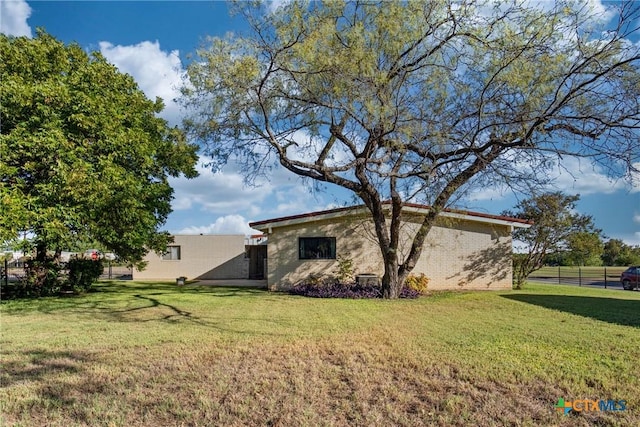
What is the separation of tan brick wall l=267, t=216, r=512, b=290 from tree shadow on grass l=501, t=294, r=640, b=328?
303 centimetres

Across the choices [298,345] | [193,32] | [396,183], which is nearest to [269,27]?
[193,32]

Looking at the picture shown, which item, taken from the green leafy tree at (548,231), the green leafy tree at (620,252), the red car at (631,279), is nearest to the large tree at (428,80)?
the green leafy tree at (548,231)

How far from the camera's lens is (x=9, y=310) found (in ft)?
35.3

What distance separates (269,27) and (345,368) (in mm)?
7646

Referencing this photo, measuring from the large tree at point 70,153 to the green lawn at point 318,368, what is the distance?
371 centimetres

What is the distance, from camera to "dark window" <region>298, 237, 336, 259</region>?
16219 millimetres

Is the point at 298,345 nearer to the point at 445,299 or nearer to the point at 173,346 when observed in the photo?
the point at 173,346

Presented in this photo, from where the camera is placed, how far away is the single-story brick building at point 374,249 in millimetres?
15984

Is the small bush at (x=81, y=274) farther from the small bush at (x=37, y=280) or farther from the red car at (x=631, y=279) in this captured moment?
the red car at (x=631, y=279)

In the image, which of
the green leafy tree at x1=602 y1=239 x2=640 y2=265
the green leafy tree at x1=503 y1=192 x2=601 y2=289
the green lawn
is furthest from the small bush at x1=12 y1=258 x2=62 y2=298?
the green leafy tree at x1=602 y1=239 x2=640 y2=265

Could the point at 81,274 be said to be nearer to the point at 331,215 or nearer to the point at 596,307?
the point at 331,215

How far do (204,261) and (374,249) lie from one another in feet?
43.3

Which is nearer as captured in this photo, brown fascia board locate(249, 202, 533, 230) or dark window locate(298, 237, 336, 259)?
brown fascia board locate(249, 202, 533, 230)

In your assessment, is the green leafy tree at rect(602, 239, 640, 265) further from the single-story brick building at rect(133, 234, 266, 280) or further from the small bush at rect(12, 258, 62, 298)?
the small bush at rect(12, 258, 62, 298)
